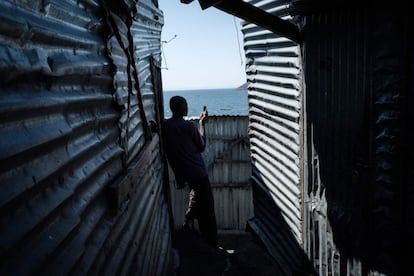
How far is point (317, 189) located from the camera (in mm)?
4625

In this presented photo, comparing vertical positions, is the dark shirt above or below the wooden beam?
below

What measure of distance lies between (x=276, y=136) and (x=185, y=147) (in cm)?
152

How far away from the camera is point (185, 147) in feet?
19.9

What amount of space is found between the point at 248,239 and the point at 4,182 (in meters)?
10.5

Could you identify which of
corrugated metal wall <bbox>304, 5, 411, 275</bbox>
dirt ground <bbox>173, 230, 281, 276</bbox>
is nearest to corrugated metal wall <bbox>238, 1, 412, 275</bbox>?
corrugated metal wall <bbox>304, 5, 411, 275</bbox>

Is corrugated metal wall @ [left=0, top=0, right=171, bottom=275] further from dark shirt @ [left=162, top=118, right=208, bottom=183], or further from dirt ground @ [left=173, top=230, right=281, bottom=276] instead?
dirt ground @ [left=173, top=230, right=281, bottom=276]

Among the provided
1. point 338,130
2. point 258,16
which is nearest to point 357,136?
point 338,130

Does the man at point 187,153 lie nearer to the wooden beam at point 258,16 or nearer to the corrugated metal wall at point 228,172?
the wooden beam at point 258,16

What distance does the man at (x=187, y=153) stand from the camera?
6.03 m

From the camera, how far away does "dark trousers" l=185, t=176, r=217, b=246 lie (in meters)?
6.35

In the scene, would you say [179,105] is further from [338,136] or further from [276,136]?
[338,136]

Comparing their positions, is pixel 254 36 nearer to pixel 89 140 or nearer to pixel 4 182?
pixel 89 140

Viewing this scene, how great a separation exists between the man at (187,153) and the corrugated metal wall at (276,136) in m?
1.17

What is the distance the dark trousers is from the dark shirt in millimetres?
189
